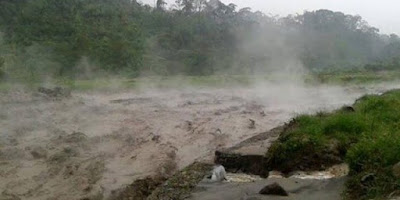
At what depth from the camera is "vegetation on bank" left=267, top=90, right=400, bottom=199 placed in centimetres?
583

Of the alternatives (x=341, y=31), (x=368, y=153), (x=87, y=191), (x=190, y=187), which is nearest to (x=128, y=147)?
(x=87, y=191)

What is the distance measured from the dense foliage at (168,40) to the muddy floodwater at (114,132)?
297 inches

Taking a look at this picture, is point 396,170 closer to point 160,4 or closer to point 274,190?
point 274,190

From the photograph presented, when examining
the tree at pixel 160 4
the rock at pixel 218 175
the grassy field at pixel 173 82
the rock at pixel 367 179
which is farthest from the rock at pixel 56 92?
the tree at pixel 160 4

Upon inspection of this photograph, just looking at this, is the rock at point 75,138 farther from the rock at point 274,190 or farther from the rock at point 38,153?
the rock at point 274,190

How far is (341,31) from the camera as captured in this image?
6256cm

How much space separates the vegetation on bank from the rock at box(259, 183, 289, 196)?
777mm

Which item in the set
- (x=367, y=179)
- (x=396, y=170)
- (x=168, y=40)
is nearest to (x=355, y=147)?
(x=367, y=179)

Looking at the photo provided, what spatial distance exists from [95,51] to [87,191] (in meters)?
21.9

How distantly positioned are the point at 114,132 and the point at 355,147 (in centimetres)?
761

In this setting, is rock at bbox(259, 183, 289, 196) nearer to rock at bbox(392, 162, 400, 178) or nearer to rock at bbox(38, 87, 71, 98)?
rock at bbox(392, 162, 400, 178)

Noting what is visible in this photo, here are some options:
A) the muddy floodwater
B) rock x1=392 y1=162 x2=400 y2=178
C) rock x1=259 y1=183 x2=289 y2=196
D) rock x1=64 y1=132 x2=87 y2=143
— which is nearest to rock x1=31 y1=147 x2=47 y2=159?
the muddy floodwater

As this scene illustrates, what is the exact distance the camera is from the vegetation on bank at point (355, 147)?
5.83 metres

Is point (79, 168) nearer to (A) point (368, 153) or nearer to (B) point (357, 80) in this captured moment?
(A) point (368, 153)
